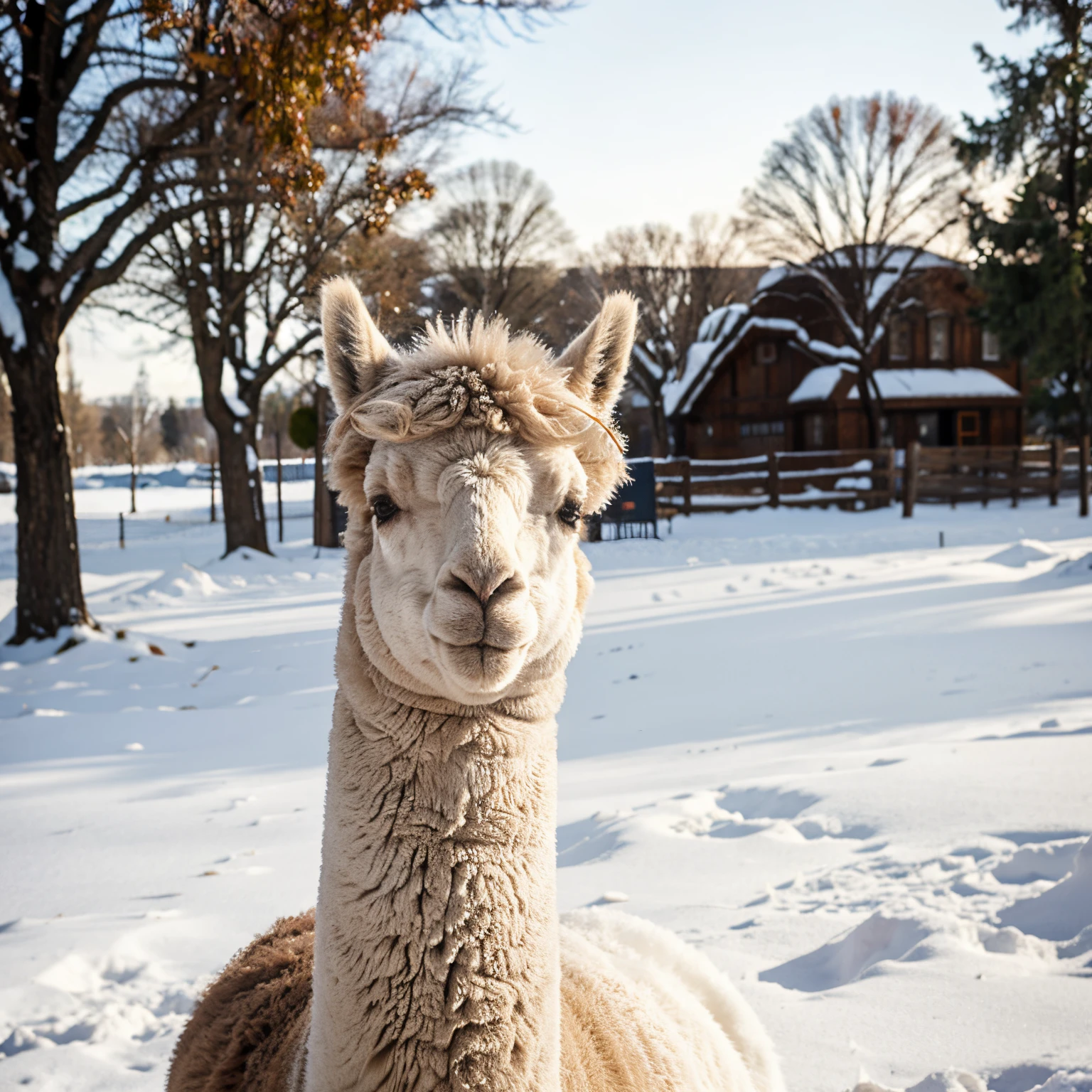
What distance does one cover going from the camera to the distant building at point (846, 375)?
33531mm

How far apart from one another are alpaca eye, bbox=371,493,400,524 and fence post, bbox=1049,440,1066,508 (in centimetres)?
2768

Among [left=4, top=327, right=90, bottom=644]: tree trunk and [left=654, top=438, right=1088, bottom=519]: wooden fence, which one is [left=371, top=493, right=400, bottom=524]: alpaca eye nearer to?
[left=4, top=327, right=90, bottom=644]: tree trunk

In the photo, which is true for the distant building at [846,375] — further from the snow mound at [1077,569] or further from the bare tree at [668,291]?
the snow mound at [1077,569]

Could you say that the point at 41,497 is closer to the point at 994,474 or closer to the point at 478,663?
the point at 478,663

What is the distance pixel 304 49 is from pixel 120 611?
8090mm

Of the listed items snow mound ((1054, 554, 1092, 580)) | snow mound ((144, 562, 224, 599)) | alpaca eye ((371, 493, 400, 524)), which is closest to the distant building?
snow mound ((1054, 554, 1092, 580))

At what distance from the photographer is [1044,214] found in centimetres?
2069

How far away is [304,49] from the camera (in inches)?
287

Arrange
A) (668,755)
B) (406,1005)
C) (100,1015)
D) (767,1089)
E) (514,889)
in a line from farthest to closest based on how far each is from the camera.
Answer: (668,755) → (100,1015) → (767,1089) → (514,889) → (406,1005)

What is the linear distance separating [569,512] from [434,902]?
2.52 ft

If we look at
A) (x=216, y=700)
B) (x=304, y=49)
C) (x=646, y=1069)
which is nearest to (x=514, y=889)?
(x=646, y=1069)

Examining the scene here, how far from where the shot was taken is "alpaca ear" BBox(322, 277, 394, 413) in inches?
72.5

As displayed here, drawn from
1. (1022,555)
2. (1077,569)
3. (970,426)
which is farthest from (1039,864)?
(970,426)

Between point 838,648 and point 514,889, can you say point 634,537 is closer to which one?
point 838,648
